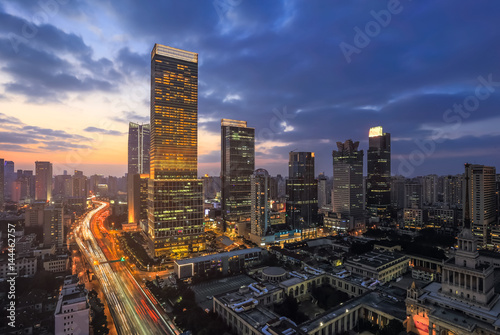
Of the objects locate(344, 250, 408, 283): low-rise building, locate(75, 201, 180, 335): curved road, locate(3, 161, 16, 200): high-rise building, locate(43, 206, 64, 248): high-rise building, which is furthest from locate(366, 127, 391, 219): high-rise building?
locate(3, 161, 16, 200): high-rise building

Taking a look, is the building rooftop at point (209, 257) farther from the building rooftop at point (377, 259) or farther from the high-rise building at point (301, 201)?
the high-rise building at point (301, 201)

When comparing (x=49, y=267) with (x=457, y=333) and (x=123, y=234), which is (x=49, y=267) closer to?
(x=123, y=234)

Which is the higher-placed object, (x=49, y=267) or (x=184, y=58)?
(x=184, y=58)

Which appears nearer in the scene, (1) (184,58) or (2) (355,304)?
(2) (355,304)

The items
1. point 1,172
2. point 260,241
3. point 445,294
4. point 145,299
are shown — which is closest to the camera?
point 445,294

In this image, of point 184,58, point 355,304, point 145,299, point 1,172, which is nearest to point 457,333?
point 355,304

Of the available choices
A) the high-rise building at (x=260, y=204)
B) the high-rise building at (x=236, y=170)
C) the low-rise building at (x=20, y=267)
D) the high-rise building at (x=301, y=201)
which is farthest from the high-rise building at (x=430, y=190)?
the low-rise building at (x=20, y=267)
